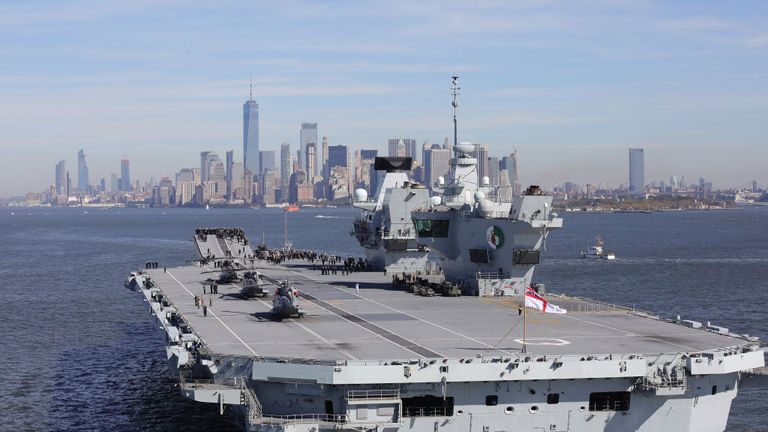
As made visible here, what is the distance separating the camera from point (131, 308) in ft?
220

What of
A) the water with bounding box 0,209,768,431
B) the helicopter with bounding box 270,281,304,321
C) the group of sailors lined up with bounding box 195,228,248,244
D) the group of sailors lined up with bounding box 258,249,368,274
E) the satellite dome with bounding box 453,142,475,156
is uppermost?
the satellite dome with bounding box 453,142,475,156

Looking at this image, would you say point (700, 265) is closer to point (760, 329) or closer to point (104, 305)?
point (760, 329)

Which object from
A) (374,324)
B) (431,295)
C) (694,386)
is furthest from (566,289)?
(694,386)

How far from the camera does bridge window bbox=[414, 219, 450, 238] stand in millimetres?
46219

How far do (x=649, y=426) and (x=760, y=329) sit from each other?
91.8 feet

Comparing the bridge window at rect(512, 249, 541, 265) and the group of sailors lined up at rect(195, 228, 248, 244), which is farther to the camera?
the group of sailors lined up at rect(195, 228, 248, 244)

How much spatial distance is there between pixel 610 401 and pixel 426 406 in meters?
5.28

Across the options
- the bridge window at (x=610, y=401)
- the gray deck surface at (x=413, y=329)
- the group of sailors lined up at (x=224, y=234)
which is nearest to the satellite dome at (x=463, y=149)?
the gray deck surface at (x=413, y=329)

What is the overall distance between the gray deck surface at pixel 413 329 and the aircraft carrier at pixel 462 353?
0.28ft

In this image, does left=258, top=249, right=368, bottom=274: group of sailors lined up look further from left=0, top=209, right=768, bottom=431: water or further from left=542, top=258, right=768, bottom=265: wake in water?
left=542, top=258, right=768, bottom=265: wake in water

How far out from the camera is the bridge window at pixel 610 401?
88.4ft

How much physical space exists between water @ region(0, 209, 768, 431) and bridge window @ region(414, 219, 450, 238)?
13599 millimetres

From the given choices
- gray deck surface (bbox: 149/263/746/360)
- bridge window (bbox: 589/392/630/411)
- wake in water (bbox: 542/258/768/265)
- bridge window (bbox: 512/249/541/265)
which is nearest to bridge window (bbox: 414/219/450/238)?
gray deck surface (bbox: 149/263/746/360)

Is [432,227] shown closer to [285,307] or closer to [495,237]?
[495,237]
